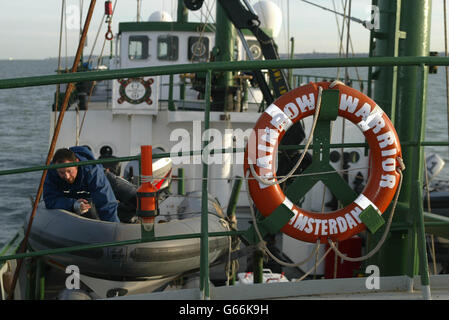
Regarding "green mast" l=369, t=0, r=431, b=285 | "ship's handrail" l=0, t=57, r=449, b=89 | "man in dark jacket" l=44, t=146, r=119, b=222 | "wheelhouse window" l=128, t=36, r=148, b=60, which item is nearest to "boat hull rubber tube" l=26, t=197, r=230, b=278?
"man in dark jacket" l=44, t=146, r=119, b=222

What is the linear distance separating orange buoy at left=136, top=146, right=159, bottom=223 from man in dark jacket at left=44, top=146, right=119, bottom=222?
1.67 metres

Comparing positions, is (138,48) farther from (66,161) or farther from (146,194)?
(146,194)

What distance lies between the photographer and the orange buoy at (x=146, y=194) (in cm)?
309

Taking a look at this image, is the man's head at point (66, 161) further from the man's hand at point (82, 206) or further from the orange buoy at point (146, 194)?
the orange buoy at point (146, 194)

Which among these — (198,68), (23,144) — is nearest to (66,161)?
(198,68)

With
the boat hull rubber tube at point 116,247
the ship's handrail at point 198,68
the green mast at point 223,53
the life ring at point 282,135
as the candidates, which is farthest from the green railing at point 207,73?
the green mast at point 223,53

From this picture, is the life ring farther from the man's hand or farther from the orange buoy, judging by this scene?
the man's hand

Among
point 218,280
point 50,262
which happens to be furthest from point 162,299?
point 218,280

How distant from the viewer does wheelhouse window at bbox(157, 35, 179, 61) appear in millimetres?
13953

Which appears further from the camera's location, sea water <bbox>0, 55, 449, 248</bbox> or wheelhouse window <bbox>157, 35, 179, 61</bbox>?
sea water <bbox>0, 55, 449, 248</bbox>

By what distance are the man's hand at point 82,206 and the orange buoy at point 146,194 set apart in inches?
78.2

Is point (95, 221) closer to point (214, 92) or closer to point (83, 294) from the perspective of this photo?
point (83, 294)

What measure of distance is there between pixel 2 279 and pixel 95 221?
6.55 ft

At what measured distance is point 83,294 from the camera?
5.63 meters
